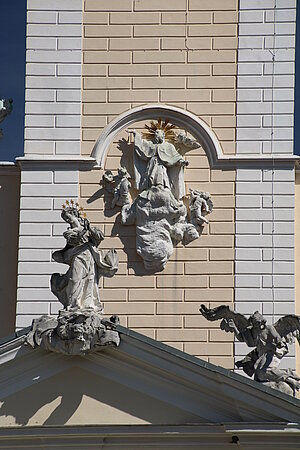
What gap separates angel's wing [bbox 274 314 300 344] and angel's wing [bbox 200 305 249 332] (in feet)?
1.14

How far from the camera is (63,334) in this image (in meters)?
21.8

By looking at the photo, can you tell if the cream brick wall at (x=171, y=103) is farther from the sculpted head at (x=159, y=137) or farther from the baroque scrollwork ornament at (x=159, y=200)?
the sculpted head at (x=159, y=137)

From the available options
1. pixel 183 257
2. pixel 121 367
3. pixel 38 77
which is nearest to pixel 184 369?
pixel 121 367

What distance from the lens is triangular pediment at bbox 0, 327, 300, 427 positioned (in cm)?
2173

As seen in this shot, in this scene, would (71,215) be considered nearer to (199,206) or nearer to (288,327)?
(288,327)

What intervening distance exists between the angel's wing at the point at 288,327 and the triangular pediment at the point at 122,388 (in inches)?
35.7

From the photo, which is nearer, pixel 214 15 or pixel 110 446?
pixel 110 446

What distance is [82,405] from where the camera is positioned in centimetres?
2197

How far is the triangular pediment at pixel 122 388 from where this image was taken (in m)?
21.7

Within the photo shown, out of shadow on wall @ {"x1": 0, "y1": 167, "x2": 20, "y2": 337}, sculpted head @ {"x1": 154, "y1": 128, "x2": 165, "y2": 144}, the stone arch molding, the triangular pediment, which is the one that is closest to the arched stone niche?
the stone arch molding

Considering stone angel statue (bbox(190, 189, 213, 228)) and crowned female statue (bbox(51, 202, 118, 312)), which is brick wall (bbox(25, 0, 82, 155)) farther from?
crowned female statue (bbox(51, 202, 118, 312))

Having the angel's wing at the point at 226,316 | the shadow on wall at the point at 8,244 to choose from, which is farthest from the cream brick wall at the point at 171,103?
the angel's wing at the point at 226,316

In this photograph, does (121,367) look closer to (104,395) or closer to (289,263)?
(104,395)

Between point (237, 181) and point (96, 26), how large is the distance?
2540mm
